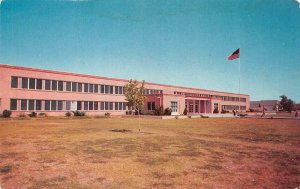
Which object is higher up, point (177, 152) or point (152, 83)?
point (152, 83)

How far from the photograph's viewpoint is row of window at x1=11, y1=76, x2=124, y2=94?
110ft

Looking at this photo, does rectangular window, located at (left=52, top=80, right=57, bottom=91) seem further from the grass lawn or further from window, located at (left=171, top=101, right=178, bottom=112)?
the grass lawn

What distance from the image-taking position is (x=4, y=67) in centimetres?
3164

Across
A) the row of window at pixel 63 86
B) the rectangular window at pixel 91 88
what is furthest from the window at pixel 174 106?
the rectangular window at pixel 91 88

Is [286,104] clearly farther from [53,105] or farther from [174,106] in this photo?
[53,105]

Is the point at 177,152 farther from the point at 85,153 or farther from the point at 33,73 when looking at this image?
the point at 33,73

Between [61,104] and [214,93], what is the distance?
52.1 meters

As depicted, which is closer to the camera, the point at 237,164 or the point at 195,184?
the point at 195,184

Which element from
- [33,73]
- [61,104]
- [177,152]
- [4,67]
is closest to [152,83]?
[61,104]

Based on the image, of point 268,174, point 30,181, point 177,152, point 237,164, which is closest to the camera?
point 30,181

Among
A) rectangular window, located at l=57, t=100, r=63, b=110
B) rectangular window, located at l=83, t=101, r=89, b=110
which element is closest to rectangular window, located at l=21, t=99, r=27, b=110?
rectangular window, located at l=57, t=100, r=63, b=110

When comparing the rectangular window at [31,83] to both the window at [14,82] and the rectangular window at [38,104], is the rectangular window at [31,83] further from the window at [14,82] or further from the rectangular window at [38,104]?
the rectangular window at [38,104]

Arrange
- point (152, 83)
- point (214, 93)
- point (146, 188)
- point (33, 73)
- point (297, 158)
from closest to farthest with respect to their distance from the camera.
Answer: point (146, 188) → point (297, 158) → point (33, 73) → point (152, 83) → point (214, 93)

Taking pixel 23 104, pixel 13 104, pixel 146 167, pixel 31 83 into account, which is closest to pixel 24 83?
pixel 31 83
